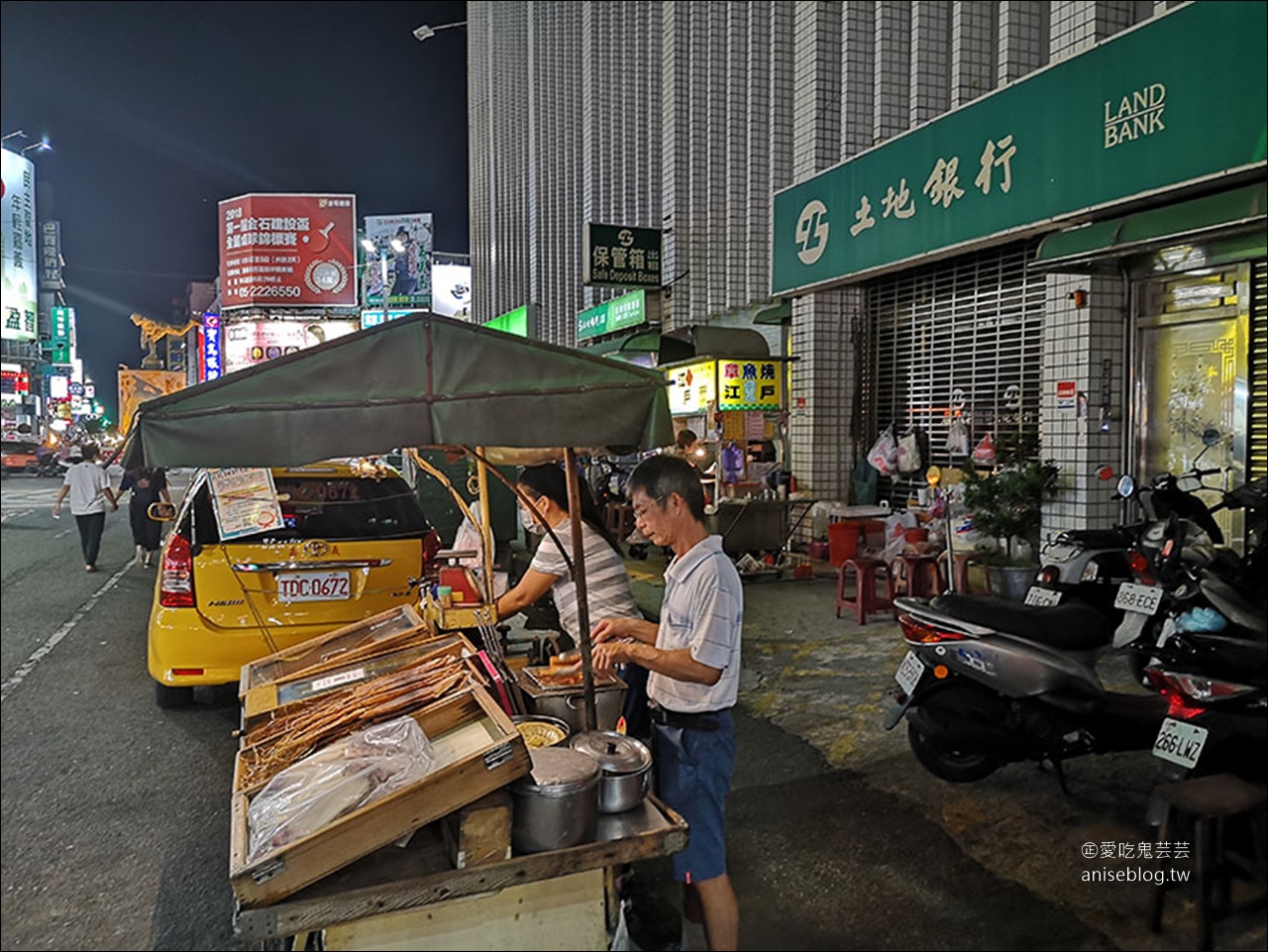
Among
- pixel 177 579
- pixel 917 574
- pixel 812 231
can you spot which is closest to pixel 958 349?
pixel 812 231

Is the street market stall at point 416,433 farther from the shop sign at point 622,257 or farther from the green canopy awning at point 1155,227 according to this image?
the shop sign at point 622,257

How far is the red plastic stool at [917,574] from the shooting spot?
871 centimetres

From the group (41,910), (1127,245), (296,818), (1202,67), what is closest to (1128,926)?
(296,818)

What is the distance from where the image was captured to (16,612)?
405 inches

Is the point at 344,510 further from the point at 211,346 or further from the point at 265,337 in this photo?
the point at 211,346

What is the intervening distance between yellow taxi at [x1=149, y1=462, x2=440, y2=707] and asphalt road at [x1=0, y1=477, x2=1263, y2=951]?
2.17 ft

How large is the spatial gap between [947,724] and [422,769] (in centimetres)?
303

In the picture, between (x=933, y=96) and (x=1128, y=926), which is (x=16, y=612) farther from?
(x=933, y=96)

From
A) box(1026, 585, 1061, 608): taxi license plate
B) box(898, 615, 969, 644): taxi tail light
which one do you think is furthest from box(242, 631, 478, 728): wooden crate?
box(1026, 585, 1061, 608): taxi license plate

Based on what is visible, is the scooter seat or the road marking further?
the road marking

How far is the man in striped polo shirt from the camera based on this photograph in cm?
316

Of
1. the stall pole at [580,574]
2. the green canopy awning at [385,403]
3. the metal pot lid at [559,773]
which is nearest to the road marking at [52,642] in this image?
the green canopy awning at [385,403]

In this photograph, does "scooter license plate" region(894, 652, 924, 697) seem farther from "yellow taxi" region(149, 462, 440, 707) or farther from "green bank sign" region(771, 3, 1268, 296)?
"green bank sign" region(771, 3, 1268, 296)

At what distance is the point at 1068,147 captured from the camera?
809 cm
